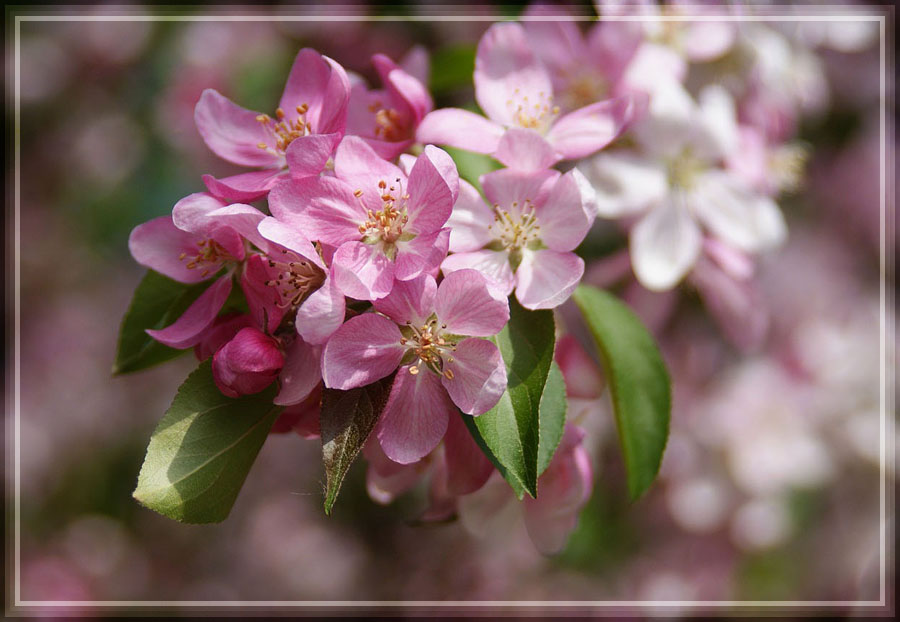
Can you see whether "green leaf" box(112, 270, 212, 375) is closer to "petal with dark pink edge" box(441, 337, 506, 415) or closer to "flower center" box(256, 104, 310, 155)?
"flower center" box(256, 104, 310, 155)

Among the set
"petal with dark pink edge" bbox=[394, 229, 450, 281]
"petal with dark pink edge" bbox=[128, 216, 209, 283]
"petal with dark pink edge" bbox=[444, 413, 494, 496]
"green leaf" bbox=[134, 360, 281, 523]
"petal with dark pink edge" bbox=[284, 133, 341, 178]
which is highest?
"petal with dark pink edge" bbox=[284, 133, 341, 178]

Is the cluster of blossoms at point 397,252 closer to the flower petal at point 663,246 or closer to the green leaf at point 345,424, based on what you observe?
the green leaf at point 345,424

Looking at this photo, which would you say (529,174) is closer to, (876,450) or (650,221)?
(650,221)

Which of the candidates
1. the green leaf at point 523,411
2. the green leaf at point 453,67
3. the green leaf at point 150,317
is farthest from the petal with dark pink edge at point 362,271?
the green leaf at point 453,67

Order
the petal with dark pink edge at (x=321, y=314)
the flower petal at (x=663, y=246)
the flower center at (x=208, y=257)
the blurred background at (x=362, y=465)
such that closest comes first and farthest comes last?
the petal with dark pink edge at (x=321, y=314)
the flower center at (x=208, y=257)
the flower petal at (x=663, y=246)
the blurred background at (x=362, y=465)

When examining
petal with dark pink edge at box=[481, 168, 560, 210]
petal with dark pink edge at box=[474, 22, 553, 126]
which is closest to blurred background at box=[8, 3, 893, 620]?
petal with dark pink edge at box=[474, 22, 553, 126]
